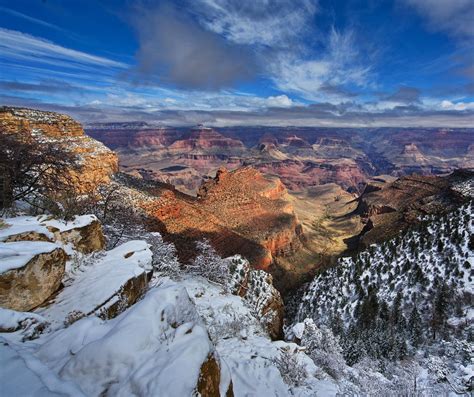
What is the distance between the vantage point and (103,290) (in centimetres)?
1005

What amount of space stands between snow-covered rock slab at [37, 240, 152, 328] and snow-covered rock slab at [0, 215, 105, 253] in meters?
1.27

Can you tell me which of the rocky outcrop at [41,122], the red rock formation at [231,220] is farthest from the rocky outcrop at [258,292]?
the rocky outcrop at [41,122]

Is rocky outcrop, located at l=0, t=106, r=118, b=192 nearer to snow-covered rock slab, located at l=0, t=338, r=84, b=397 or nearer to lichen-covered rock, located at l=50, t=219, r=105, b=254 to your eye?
lichen-covered rock, located at l=50, t=219, r=105, b=254

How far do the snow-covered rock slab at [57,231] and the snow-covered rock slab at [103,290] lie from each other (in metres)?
1.27

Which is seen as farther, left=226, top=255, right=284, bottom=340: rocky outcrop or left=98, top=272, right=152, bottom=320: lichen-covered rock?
left=226, top=255, right=284, bottom=340: rocky outcrop

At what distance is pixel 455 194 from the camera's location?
7044cm

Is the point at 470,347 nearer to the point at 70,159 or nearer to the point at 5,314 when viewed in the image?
the point at 5,314

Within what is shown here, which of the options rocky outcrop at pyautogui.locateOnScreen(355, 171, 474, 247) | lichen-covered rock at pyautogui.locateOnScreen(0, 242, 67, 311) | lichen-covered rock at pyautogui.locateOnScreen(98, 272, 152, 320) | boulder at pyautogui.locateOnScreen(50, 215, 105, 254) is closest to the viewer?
lichen-covered rock at pyautogui.locateOnScreen(0, 242, 67, 311)

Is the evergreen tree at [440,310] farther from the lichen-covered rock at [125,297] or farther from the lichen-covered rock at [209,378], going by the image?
the lichen-covered rock at [209,378]

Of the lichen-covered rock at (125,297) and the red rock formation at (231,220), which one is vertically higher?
the lichen-covered rock at (125,297)

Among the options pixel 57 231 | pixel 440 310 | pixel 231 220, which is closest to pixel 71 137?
pixel 231 220

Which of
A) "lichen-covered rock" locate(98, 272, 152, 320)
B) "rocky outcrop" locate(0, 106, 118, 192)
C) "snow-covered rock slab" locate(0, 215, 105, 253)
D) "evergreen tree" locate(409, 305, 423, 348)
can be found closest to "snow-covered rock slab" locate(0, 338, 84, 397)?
"lichen-covered rock" locate(98, 272, 152, 320)

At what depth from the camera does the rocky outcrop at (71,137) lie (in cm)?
3988

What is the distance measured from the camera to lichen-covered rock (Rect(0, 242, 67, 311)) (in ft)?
26.3
